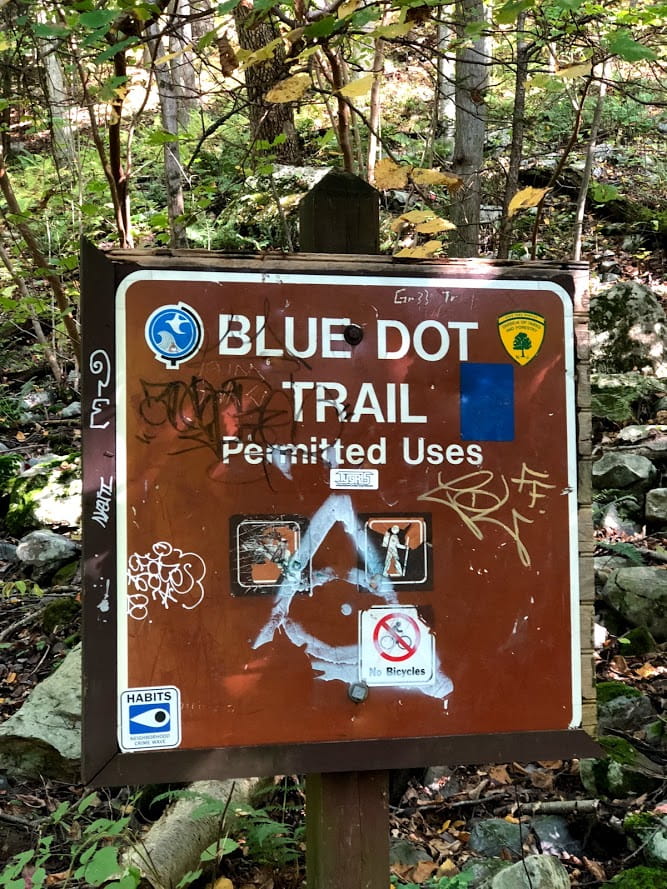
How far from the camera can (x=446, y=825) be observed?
350 centimetres

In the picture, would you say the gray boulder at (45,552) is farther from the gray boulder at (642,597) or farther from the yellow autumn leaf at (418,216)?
the yellow autumn leaf at (418,216)

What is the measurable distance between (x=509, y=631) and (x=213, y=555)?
836 mm

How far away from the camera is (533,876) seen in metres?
2.76

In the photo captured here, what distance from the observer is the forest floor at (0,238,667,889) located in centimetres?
309

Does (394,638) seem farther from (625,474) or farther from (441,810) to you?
(625,474)

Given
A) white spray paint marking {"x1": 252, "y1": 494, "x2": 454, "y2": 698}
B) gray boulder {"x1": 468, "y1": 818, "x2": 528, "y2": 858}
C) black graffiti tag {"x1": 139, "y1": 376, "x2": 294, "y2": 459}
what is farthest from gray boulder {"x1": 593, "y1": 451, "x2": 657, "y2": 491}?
black graffiti tag {"x1": 139, "y1": 376, "x2": 294, "y2": 459}

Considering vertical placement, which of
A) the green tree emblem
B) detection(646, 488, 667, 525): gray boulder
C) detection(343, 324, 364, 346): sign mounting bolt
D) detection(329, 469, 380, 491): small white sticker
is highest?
detection(343, 324, 364, 346): sign mounting bolt

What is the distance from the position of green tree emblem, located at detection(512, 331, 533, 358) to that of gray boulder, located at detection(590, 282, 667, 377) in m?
6.43

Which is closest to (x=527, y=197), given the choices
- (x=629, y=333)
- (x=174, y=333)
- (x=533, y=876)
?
(x=174, y=333)

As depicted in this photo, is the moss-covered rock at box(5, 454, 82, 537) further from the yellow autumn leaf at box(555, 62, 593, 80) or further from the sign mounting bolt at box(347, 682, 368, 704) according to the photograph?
the yellow autumn leaf at box(555, 62, 593, 80)

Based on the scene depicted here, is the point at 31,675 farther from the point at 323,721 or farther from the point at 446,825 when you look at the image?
the point at 323,721

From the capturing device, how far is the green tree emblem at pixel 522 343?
7.07 ft

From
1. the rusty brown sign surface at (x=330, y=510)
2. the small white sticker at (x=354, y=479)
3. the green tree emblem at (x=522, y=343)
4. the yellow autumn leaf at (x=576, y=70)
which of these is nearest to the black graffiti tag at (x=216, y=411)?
the rusty brown sign surface at (x=330, y=510)

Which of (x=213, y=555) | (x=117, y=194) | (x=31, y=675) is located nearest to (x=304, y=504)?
(x=213, y=555)
